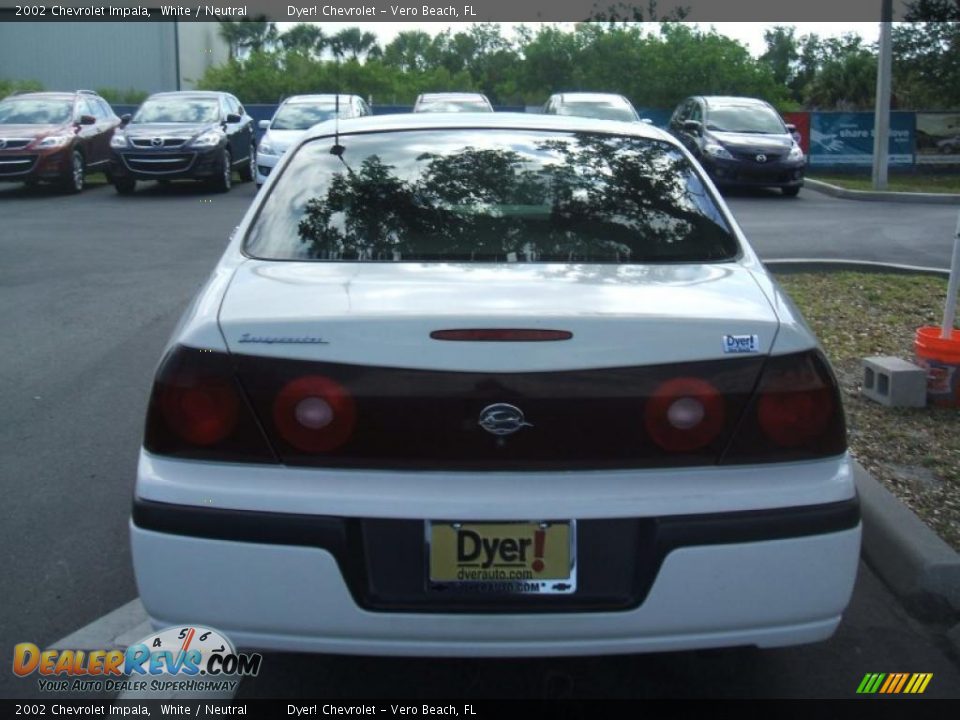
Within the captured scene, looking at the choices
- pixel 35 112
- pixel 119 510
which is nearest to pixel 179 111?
pixel 35 112

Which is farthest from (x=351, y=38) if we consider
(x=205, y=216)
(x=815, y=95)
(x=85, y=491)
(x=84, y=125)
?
(x=85, y=491)

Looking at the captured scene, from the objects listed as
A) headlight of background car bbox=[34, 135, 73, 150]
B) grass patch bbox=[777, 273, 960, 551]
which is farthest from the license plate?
headlight of background car bbox=[34, 135, 73, 150]

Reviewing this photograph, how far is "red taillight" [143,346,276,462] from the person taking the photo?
2.82 meters

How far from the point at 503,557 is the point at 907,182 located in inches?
818

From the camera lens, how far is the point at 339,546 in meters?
2.70

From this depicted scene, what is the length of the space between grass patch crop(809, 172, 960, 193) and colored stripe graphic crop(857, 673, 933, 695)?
17198mm

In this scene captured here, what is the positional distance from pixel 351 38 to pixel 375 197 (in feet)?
213

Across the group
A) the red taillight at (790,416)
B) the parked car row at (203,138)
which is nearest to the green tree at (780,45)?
the parked car row at (203,138)

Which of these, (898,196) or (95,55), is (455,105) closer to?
(898,196)

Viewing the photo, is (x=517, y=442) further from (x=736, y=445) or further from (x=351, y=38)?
→ (x=351, y=38)

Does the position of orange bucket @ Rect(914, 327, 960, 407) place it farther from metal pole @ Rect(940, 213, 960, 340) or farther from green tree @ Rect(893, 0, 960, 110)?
green tree @ Rect(893, 0, 960, 110)

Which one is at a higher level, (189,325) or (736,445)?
(189,325)

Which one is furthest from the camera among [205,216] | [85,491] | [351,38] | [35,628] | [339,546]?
[351,38]

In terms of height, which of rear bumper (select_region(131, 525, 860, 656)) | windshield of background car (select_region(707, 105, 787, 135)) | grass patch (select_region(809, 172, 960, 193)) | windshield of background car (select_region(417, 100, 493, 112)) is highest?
windshield of background car (select_region(417, 100, 493, 112))
